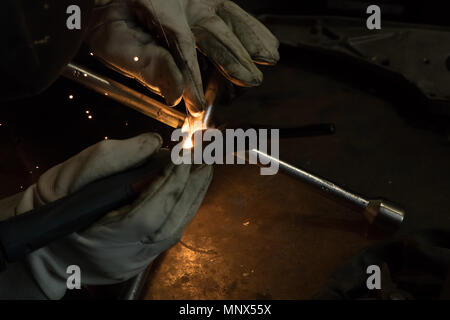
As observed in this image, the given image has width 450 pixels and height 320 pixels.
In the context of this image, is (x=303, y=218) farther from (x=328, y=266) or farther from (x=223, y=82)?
(x=223, y=82)

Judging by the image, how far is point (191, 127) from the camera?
1138mm

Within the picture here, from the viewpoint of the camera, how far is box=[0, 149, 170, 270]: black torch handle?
704mm

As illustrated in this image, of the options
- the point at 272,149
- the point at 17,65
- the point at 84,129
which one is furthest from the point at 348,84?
the point at 17,65

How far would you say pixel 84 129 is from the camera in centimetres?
146

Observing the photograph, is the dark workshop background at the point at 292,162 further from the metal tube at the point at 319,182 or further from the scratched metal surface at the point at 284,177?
the metal tube at the point at 319,182

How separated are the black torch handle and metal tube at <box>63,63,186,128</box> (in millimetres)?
383

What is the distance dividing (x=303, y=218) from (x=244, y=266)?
0.25 metres

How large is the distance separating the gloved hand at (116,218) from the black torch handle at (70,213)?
0.02 meters

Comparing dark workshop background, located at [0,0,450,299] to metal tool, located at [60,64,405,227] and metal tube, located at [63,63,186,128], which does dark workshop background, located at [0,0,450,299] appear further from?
metal tube, located at [63,63,186,128]

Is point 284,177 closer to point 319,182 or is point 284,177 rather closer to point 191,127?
point 319,182

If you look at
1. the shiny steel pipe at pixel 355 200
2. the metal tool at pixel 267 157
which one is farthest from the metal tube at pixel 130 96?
the shiny steel pipe at pixel 355 200

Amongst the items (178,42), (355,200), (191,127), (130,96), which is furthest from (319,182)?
(130,96)

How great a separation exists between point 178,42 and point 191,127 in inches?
9.9
